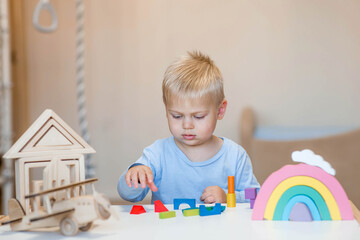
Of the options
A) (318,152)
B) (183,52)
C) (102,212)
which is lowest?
(318,152)

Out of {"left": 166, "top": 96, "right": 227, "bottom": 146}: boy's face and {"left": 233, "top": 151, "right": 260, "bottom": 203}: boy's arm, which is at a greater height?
{"left": 166, "top": 96, "right": 227, "bottom": 146}: boy's face

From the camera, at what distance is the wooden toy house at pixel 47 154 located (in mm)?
721

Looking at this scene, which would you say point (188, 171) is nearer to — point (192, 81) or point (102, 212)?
point (192, 81)

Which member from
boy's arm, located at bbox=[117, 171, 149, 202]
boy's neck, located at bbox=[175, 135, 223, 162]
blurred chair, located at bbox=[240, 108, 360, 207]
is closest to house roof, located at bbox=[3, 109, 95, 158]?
boy's arm, located at bbox=[117, 171, 149, 202]

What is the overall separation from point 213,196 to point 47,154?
1.15 feet

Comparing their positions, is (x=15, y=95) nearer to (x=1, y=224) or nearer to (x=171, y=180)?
(x=171, y=180)

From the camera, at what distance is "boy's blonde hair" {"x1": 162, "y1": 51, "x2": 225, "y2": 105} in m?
1.04

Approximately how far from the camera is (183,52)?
9.13ft

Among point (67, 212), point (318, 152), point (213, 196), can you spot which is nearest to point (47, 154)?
point (67, 212)

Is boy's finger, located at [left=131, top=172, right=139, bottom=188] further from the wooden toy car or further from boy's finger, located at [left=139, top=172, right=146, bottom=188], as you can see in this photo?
the wooden toy car

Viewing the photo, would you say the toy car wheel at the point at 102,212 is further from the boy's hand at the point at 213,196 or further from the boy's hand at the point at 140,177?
the boy's hand at the point at 213,196

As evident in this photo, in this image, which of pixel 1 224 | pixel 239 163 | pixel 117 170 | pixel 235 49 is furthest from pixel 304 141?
pixel 1 224

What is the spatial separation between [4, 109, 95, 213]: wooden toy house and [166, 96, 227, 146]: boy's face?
30cm

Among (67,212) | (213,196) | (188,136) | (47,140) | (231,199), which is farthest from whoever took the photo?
(188,136)
